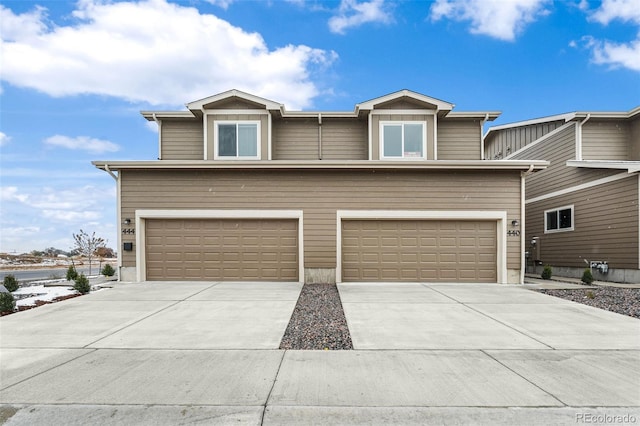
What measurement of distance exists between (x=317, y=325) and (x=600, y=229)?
11757mm

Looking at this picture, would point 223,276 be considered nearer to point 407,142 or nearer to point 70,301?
point 70,301

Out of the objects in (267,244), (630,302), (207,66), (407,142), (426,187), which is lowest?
(630,302)

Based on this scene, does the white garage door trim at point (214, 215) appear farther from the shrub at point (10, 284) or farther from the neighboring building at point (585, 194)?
the neighboring building at point (585, 194)

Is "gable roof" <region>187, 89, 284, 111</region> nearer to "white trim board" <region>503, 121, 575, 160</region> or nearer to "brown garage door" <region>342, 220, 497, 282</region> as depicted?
"brown garage door" <region>342, 220, 497, 282</region>

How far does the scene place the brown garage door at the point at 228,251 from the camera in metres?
10.0

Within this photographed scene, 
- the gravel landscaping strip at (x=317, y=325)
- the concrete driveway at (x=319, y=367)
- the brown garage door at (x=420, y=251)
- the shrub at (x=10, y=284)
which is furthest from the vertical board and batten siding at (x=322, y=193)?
the concrete driveway at (x=319, y=367)

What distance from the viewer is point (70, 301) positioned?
7352 mm

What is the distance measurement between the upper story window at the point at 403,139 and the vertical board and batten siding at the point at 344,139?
81cm

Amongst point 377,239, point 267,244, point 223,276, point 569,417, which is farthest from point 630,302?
point 223,276

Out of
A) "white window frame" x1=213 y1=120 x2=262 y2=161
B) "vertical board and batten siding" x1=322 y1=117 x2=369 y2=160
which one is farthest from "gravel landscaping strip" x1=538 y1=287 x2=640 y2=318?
"white window frame" x1=213 y1=120 x2=262 y2=161

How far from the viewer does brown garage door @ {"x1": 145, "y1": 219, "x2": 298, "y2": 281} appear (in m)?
10.0

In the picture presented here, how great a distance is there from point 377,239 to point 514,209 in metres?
4.24

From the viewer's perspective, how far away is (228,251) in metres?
10.1

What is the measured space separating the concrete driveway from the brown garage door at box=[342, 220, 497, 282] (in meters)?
3.30
